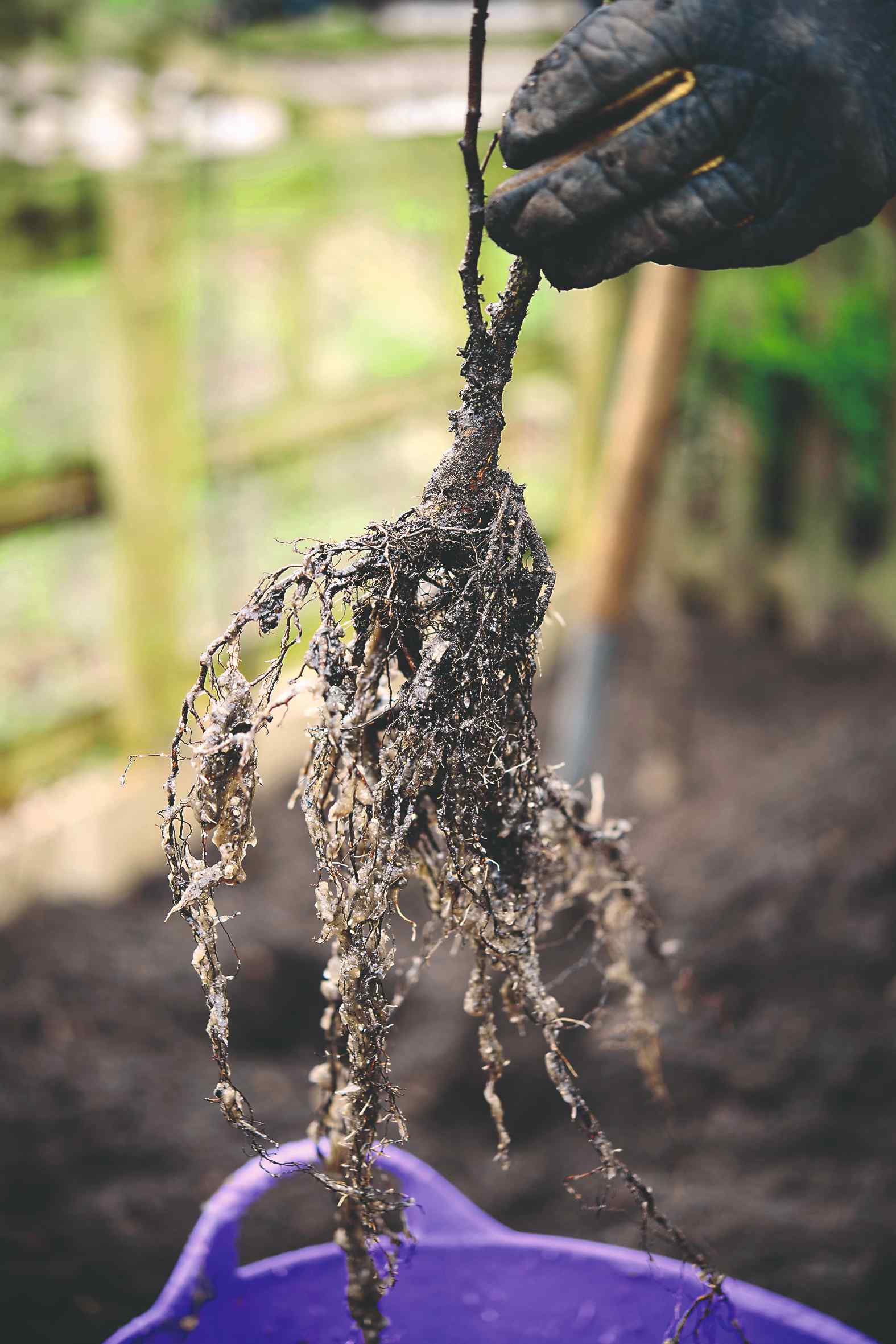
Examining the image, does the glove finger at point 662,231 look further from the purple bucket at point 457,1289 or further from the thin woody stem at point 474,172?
the purple bucket at point 457,1289

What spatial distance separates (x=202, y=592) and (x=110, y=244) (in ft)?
2.80

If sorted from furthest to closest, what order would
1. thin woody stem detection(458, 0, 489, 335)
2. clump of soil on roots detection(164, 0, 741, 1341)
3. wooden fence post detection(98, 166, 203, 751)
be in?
wooden fence post detection(98, 166, 203, 751) < clump of soil on roots detection(164, 0, 741, 1341) < thin woody stem detection(458, 0, 489, 335)

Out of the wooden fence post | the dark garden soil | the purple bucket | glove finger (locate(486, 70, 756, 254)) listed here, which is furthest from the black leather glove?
the wooden fence post

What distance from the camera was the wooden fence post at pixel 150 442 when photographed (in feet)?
7.43

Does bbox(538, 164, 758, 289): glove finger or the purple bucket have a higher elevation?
bbox(538, 164, 758, 289): glove finger

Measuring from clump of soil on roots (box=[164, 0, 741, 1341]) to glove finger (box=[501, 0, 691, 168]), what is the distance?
0.15 feet

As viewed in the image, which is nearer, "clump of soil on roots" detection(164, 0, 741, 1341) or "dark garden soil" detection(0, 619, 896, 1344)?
"clump of soil on roots" detection(164, 0, 741, 1341)

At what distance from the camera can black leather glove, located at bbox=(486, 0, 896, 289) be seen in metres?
0.77

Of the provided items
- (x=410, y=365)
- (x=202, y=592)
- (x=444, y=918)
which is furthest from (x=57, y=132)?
(x=444, y=918)

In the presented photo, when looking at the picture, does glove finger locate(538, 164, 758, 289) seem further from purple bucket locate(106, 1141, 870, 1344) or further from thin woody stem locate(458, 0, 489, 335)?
purple bucket locate(106, 1141, 870, 1344)

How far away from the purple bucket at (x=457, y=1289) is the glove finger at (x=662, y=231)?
3.24 ft

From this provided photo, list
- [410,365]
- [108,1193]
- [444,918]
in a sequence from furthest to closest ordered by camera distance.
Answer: [410,365]
[108,1193]
[444,918]

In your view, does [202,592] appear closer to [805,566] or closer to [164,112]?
[164,112]

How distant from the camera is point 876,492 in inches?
122
